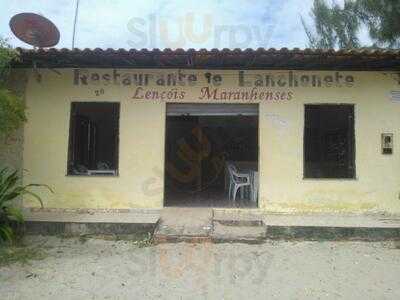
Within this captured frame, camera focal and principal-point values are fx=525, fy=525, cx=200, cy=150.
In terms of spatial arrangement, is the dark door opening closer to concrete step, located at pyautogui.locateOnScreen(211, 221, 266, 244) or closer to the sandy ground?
concrete step, located at pyautogui.locateOnScreen(211, 221, 266, 244)

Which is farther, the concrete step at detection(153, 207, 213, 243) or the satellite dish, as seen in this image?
the satellite dish

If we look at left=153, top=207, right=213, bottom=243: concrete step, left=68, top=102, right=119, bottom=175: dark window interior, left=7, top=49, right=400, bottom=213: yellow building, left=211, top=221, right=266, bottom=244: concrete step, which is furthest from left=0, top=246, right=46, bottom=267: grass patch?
left=211, top=221, right=266, bottom=244: concrete step

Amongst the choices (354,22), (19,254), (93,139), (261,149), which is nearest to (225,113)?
(261,149)

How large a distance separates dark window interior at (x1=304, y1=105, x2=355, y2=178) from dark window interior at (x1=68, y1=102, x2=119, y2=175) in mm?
3883

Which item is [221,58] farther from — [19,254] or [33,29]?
[19,254]

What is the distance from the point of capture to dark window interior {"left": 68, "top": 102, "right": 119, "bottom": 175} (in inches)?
414

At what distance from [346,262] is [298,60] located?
380cm

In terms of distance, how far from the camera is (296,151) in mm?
10211

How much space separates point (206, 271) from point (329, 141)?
5197 millimetres

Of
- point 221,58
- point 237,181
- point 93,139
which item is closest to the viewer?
point 221,58

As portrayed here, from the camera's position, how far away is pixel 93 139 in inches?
456

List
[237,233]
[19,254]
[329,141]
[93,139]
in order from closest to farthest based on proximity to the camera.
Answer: [19,254], [237,233], [329,141], [93,139]

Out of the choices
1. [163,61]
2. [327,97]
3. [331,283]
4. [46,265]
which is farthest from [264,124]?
[46,265]

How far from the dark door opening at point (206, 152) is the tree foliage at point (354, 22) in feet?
17.3
